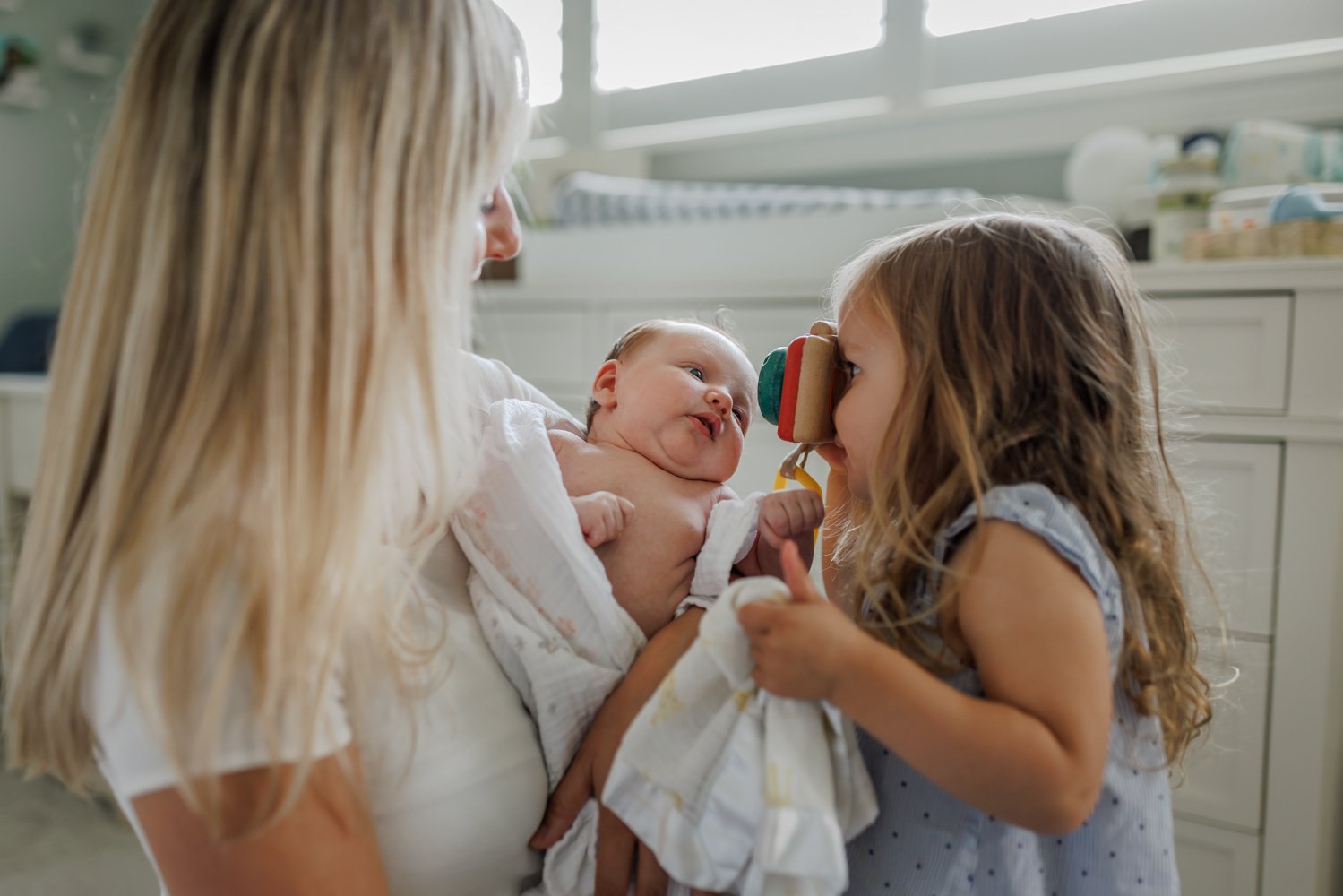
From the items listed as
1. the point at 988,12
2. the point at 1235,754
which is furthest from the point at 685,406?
the point at 988,12

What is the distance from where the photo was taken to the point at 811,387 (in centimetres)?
92

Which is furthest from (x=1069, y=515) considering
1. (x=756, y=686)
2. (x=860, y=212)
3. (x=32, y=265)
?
(x=32, y=265)

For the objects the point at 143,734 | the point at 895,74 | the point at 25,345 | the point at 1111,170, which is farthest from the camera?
the point at 25,345

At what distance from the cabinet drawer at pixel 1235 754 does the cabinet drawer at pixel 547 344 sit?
1253mm

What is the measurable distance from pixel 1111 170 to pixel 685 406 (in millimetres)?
1235

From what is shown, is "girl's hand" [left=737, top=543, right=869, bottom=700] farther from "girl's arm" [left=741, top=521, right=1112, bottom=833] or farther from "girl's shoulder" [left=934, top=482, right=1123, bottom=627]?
"girl's shoulder" [left=934, top=482, right=1123, bottom=627]

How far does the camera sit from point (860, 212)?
184 cm

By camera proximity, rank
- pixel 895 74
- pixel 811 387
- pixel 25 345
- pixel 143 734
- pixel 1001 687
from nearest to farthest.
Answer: pixel 143 734 → pixel 1001 687 → pixel 811 387 → pixel 895 74 → pixel 25 345

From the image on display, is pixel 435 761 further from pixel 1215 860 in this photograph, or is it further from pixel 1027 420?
pixel 1215 860

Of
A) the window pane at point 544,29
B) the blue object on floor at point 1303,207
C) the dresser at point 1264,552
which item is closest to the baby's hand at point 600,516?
the dresser at point 1264,552

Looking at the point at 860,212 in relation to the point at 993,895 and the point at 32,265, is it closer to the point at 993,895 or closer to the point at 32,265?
the point at 993,895

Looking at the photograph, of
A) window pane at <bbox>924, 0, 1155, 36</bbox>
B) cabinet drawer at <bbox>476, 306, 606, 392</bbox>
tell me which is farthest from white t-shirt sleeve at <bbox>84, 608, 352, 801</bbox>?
window pane at <bbox>924, 0, 1155, 36</bbox>

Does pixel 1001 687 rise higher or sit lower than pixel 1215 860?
higher

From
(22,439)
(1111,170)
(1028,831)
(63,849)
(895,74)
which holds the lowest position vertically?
(63,849)
